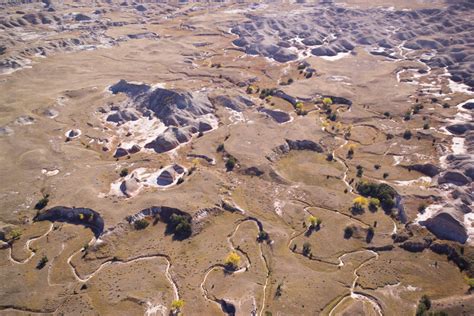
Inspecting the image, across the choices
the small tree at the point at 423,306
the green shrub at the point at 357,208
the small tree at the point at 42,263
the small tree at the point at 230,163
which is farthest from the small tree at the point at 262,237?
the small tree at the point at 42,263

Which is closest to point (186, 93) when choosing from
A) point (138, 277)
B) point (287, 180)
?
point (287, 180)

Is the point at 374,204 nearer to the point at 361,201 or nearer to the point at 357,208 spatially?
the point at 361,201

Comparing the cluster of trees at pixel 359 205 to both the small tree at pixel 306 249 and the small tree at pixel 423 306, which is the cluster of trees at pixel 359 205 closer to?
the small tree at pixel 306 249

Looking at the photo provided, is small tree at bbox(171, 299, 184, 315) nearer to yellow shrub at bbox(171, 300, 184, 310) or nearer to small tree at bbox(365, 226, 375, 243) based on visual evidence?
yellow shrub at bbox(171, 300, 184, 310)

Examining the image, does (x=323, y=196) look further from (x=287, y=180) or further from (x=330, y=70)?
(x=330, y=70)

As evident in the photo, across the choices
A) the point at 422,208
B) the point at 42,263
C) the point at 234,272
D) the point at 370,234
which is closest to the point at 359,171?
the point at 422,208

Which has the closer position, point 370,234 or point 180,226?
point 370,234

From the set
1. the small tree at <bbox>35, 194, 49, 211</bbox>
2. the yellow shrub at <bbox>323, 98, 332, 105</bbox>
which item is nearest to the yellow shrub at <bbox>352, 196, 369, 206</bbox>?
the yellow shrub at <bbox>323, 98, 332, 105</bbox>
